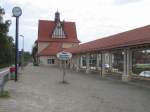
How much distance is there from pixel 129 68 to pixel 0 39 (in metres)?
47.8

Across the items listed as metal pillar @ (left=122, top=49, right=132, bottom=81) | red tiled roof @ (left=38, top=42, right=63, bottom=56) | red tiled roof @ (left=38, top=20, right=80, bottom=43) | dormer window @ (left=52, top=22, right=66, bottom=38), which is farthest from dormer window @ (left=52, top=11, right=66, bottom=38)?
metal pillar @ (left=122, top=49, right=132, bottom=81)

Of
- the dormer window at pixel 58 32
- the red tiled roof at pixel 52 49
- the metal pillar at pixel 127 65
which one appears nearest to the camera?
the metal pillar at pixel 127 65

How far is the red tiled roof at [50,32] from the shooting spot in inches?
3757

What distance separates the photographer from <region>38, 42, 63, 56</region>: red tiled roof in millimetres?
87256

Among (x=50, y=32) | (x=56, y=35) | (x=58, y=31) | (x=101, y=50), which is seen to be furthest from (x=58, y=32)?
(x=101, y=50)

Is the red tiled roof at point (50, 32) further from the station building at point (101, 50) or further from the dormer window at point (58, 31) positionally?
the dormer window at point (58, 31)

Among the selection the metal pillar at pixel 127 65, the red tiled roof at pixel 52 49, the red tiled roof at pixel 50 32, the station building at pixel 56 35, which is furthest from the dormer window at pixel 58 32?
the metal pillar at pixel 127 65

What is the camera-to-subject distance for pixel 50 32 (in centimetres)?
9681

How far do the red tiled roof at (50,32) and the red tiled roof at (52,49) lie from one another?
9.86ft

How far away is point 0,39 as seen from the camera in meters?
70.1

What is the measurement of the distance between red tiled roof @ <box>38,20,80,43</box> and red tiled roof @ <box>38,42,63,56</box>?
118 inches

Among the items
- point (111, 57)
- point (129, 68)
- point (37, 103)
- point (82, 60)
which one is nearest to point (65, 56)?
point (129, 68)

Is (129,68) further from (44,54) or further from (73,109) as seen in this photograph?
(44,54)

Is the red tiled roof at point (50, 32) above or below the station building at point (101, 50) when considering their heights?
above
